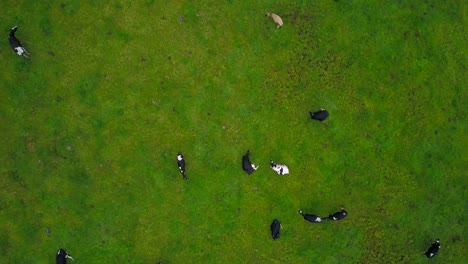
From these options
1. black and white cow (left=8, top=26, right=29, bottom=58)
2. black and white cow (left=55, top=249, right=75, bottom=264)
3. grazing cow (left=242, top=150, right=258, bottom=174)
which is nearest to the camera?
black and white cow (left=8, top=26, right=29, bottom=58)

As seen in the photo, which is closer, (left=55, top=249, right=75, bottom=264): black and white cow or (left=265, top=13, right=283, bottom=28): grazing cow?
(left=55, top=249, right=75, bottom=264): black and white cow

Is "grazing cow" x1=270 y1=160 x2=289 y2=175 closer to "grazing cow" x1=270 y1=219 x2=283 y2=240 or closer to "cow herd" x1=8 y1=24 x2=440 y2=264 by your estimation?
"cow herd" x1=8 y1=24 x2=440 y2=264

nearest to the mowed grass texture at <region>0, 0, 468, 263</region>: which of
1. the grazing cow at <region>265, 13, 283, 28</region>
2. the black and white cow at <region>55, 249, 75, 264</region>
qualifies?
the grazing cow at <region>265, 13, 283, 28</region>

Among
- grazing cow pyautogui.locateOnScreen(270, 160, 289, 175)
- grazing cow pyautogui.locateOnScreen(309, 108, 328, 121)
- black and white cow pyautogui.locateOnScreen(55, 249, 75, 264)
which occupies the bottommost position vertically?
black and white cow pyautogui.locateOnScreen(55, 249, 75, 264)

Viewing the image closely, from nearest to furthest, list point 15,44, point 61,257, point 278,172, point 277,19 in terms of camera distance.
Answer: point 15,44, point 61,257, point 277,19, point 278,172

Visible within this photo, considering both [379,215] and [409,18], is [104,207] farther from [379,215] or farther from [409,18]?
[409,18]

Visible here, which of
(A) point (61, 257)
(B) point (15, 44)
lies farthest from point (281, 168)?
(B) point (15, 44)

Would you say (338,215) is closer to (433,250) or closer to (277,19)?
(433,250)

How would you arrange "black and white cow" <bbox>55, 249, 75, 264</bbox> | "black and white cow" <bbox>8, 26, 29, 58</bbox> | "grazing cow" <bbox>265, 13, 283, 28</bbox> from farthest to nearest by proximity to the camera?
1. "grazing cow" <bbox>265, 13, 283, 28</bbox>
2. "black and white cow" <bbox>55, 249, 75, 264</bbox>
3. "black and white cow" <bbox>8, 26, 29, 58</bbox>

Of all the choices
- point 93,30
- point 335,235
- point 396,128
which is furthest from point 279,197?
point 93,30
